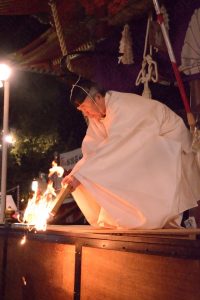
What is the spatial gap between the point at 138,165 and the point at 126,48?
1.98m

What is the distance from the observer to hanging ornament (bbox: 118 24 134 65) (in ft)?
14.9

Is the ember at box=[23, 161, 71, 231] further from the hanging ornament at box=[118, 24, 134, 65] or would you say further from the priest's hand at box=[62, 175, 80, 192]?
the hanging ornament at box=[118, 24, 134, 65]

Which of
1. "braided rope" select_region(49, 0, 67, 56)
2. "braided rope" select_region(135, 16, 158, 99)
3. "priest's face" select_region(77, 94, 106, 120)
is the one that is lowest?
"priest's face" select_region(77, 94, 106, 120)

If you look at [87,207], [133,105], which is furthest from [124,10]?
[87,207]

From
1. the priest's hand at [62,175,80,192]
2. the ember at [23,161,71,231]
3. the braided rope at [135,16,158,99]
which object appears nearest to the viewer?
the priest's hand at [62,175,80,192]

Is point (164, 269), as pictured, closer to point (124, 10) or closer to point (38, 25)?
point (124, 10)

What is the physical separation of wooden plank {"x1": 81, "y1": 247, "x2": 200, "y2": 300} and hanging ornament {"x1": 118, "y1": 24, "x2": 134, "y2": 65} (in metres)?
2.64

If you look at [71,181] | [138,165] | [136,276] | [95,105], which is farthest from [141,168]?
[136,276]

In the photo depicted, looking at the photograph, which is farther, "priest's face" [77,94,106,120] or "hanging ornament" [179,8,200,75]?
"hanging ornament" [179,8,200,75]

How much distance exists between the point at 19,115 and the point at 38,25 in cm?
366

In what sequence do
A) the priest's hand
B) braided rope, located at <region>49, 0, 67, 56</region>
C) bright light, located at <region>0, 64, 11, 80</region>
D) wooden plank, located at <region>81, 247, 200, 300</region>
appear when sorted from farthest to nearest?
1. bright light, located at <region>0, 64, 11, 80</region>
2. braided rope, located at <region>49, 0, 67, 56</region>
3. the priest's hand
4. wooden plank, located at <region>81, 247, 200, 300</region>

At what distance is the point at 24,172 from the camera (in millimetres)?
15648

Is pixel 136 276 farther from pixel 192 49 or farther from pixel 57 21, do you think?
pixel 57 21

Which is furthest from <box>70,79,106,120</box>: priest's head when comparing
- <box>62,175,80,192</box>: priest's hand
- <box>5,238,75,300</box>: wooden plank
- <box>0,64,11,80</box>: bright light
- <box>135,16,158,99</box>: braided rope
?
<box>0,64,11,80</box>: bright light
